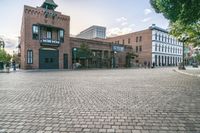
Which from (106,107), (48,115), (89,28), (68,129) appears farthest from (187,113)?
(89,28)

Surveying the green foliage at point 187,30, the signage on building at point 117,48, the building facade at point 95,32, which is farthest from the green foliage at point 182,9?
the building facade at point 95,32

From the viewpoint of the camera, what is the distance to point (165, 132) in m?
3.92

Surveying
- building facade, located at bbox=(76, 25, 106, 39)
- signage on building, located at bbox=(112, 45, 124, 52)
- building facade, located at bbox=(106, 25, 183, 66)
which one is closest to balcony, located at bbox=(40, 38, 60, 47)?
signage on building, located at bbox=(112, 45, 124, 52)

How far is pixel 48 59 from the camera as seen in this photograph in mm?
36594

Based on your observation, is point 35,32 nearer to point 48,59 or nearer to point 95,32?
point 48,59

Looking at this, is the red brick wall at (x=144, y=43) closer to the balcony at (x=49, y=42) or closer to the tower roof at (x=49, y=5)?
the tower roof at (x=49, y=5)

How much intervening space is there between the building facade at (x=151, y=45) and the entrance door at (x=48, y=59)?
99.8ft

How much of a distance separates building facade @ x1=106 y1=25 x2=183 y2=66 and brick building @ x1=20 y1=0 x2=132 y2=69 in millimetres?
27859

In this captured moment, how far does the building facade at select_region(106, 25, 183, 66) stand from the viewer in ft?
205

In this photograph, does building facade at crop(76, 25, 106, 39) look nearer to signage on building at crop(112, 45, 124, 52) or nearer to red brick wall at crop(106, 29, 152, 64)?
red brick wall at crop(106, 29, 152, 64)

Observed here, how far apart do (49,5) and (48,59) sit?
10104 mm

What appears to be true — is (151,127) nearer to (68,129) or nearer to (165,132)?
(165,132)

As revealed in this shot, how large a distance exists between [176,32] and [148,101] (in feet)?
45.0

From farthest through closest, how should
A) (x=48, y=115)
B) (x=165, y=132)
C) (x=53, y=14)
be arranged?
(x=53, y=14), (x=48, y=115), (x=165, y=132)
